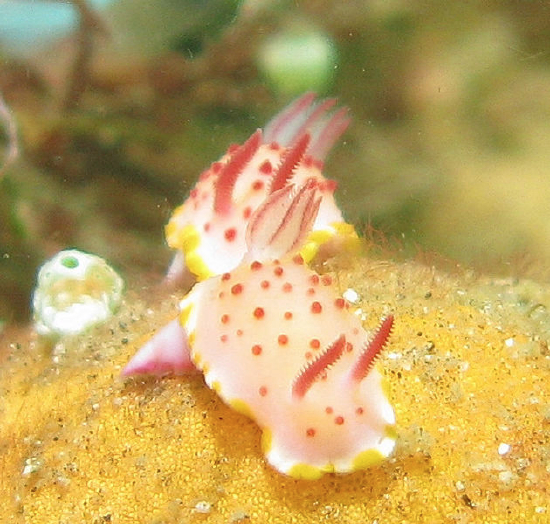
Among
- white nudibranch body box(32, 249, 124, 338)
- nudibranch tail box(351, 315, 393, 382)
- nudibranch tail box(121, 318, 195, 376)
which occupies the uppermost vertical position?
nudibranch tail box(351, 315, 393, 382)

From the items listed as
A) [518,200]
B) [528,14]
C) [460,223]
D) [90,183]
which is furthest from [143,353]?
[528,14]

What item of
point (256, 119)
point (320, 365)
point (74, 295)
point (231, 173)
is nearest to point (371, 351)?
point (320, 365)

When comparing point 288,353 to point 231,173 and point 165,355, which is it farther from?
point 231,173

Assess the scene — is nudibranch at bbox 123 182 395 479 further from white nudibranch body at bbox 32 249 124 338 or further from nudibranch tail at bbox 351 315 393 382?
white nudibranch body at bbox 32 249 124 338

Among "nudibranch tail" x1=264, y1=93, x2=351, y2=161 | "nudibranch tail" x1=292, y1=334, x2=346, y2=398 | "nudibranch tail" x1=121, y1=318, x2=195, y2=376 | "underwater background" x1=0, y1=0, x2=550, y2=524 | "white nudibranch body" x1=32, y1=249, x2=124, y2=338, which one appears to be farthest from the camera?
"underwater background" x1=0, y1=0, x2=550, y2=524

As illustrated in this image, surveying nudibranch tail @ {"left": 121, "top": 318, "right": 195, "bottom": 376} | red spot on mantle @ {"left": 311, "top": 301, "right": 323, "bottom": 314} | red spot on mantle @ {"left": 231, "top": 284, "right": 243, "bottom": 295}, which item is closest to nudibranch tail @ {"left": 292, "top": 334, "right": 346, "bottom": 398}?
red spot on mantle @ {"left": 311, "top": 301, "right": 323, "bottom": 314}

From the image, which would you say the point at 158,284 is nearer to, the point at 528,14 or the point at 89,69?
the point at 89,69
